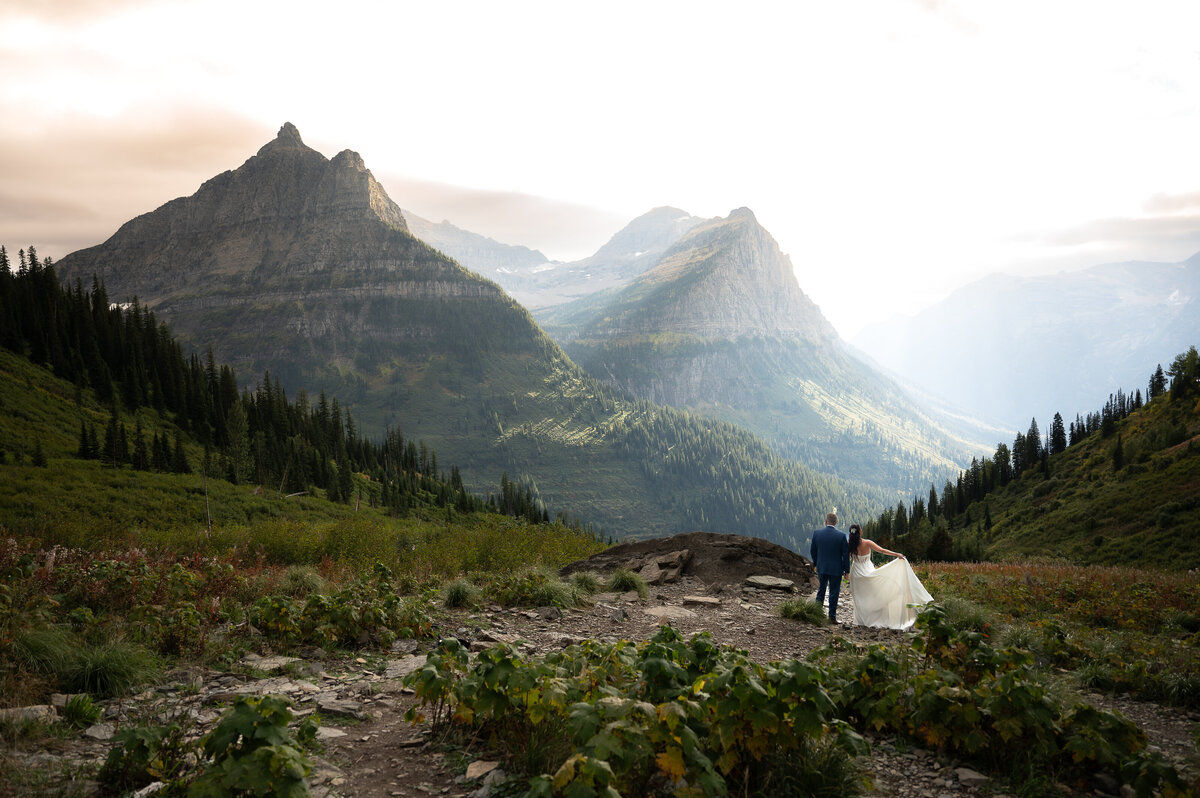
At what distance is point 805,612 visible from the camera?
14094 millimetres

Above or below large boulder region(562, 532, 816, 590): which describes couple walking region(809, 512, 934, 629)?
above

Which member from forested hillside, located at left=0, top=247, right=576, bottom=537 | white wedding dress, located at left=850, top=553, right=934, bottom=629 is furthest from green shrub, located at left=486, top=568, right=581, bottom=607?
forested hillside, located at left=0, top=247, right=576, bottom=537

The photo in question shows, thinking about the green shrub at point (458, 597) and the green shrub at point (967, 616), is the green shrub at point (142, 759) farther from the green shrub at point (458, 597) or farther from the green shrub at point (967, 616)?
the green shrub at point (967, 616)

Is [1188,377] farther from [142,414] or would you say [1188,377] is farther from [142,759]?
[142,414]

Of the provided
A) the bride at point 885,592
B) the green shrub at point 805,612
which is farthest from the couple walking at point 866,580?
the green shrub at point 805,612

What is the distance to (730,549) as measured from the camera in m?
20.8

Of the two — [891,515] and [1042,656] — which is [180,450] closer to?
[1042,656]

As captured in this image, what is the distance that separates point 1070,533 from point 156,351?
371 ft

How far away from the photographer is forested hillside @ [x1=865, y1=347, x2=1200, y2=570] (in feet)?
165

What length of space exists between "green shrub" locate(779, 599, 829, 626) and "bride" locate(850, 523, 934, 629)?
1071 millimetres

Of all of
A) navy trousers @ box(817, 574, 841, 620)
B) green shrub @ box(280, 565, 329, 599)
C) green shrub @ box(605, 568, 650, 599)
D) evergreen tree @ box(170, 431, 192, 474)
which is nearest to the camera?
green shrub @ box(280, 565, 329, 599)

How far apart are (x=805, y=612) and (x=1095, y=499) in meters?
73.9

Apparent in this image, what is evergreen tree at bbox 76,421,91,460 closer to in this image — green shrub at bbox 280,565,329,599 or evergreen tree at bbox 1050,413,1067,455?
green shrub at bbox 280,565,329,599

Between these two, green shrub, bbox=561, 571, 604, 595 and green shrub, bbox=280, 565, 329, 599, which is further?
green shrub, bbox=561, 571, 604, 595
